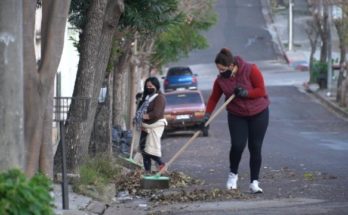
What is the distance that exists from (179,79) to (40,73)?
43.6m

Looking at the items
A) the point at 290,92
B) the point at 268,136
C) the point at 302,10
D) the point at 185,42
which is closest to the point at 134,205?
the point at 268,136

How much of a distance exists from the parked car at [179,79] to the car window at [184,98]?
17.5 metres

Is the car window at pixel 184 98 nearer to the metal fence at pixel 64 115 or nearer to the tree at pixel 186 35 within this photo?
the tree at pixel 186 35

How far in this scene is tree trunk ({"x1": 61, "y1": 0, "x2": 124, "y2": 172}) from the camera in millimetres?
14218

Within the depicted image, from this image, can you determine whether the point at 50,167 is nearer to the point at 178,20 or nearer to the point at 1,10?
the point at 1,10

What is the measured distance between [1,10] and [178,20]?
8806mm

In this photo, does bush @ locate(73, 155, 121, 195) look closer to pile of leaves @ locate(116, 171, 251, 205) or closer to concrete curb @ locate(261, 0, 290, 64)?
pile of leaves @ locate(116, 171, 251, 205)

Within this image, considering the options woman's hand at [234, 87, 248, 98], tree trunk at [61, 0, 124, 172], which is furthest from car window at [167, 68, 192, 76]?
woman's hand at [234, 87, 248, 98]

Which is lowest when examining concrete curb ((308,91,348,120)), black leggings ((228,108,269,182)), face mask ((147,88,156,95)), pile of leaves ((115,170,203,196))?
concrete curb ((308,91,348,120))

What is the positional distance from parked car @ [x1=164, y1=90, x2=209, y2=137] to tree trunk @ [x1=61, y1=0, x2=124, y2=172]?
58.0 ft

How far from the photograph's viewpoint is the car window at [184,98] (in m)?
34.4

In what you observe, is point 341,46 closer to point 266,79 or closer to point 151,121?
point 266,79

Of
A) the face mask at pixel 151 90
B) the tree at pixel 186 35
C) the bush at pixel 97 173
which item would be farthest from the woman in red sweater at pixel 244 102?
the tree at pixel 186 35

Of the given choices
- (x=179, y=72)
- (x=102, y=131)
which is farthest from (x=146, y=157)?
(x=179, y=72)
